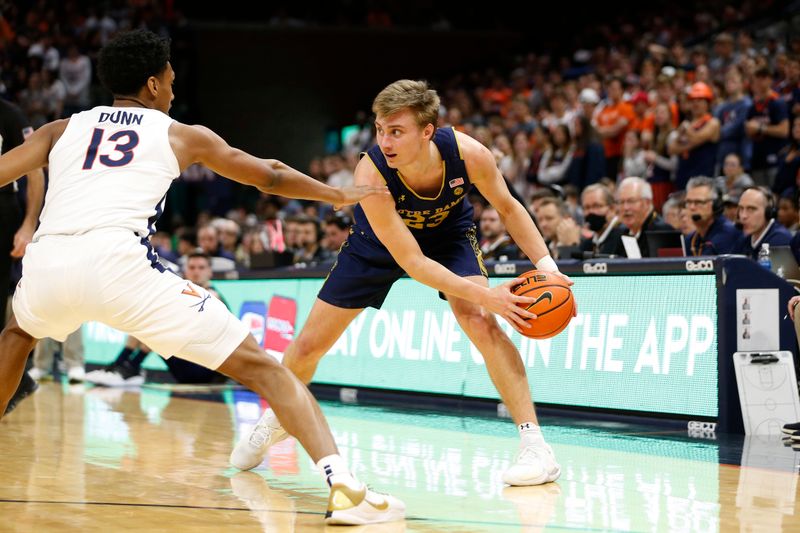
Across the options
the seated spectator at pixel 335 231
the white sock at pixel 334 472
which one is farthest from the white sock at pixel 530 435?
the seated spectator at pixel 335 231

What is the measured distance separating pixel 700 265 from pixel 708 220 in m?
1.92

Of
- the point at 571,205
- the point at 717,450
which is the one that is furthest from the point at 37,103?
the point at 717,450

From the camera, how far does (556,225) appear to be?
1005 cm

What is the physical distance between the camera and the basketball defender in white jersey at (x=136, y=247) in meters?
4.19

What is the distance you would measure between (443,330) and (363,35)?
17356 mm

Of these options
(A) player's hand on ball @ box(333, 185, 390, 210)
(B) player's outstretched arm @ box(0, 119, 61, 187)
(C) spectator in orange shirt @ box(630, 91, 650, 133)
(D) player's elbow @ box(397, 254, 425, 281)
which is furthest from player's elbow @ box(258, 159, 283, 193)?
(C) spectator in orange shirt @ box(630, 91, 650, 133)

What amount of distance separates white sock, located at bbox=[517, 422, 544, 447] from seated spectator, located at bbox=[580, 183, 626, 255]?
4177 mm

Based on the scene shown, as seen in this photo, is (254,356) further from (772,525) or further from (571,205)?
(571,205)

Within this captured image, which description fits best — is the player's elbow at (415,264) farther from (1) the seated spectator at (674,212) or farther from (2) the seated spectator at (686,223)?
(1) the seated spectator at (674,212)

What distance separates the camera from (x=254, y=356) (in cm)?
436

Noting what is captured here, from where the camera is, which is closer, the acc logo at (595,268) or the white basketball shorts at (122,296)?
the white basketball shorts at (122,296)

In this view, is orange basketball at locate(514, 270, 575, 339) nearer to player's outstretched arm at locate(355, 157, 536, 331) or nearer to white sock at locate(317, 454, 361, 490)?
player's outstretched arm at locate(355, 157, 536, 331)

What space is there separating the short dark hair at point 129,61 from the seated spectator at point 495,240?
5.85 metres

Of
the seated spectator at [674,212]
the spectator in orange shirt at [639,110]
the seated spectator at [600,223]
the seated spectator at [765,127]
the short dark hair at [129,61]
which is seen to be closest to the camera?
the short dark hair at [129,61]
